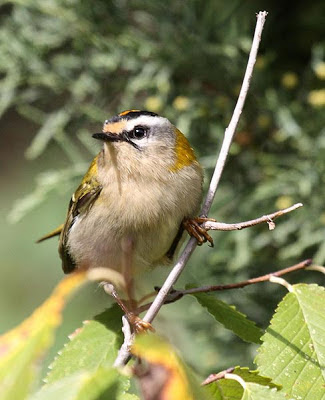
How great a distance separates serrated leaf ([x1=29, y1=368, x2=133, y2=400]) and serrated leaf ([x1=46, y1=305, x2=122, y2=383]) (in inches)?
15.2

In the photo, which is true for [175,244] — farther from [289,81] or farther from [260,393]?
[289,81]

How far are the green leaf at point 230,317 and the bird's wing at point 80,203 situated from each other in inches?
15.6

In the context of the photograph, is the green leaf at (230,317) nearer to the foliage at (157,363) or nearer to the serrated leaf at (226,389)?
the foliage at (157,363)

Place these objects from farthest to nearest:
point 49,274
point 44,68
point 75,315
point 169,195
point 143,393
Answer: point 49,274 < point 75,315 < point 44,68 < point 169,195 < point 143,393

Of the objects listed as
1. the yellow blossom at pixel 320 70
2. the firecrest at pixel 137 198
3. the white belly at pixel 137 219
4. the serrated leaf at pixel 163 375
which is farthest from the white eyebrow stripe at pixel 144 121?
the serrated leaf at pixel 163 375

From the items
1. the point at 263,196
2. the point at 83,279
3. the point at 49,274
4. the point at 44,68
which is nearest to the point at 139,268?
the point at 263,196

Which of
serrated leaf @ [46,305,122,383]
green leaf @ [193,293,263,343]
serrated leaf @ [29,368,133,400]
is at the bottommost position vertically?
green leaf @ [193,293,263,343]

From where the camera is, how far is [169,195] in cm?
132

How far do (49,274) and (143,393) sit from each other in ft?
9.01

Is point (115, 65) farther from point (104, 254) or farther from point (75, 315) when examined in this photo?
point (75, 315)

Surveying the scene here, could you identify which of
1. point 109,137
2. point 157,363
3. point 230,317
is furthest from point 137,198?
point 157,363

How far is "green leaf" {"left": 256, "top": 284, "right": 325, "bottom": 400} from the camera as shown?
0.88 metres

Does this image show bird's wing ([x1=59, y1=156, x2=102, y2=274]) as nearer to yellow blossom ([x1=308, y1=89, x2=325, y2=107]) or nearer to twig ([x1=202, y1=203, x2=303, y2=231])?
twig ([x1=202, y1=203, x2=303, y2=231])

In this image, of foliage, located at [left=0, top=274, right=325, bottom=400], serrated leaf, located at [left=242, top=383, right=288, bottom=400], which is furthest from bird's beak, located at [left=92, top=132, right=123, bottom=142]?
serrated leaf, located at [left=242, top=383, right=288, bottom=400]
